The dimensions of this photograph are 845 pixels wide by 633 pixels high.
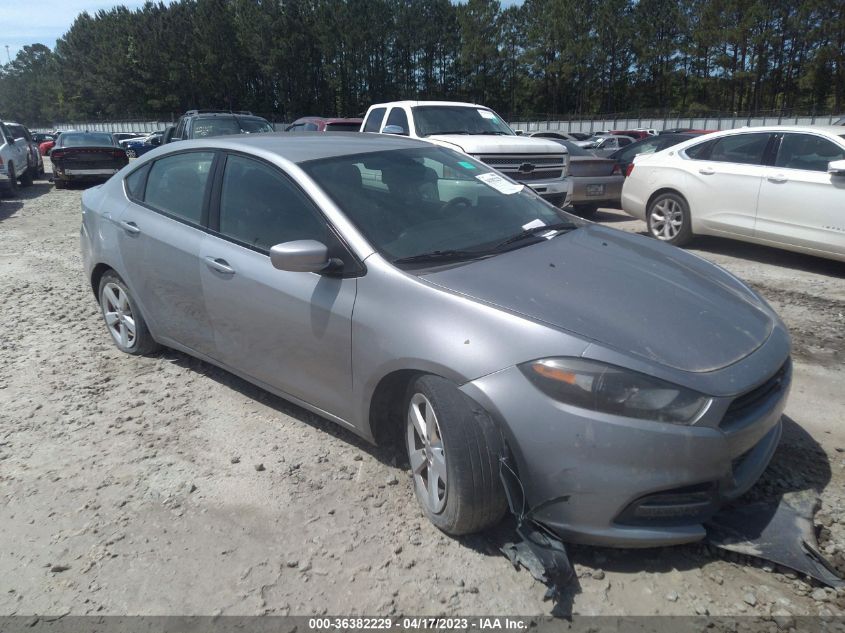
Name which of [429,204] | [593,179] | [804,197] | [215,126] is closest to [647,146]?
[593,179]

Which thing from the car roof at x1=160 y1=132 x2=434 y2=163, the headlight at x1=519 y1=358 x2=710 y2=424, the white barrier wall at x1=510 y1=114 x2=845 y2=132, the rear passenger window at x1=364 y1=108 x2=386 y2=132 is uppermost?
the car roof at x1=160 y1=132 x2=434 y2=163

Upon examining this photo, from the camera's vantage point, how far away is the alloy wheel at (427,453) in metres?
2.79

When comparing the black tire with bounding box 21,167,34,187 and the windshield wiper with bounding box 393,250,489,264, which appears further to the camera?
the black tire with bounding box 21,167,34,187

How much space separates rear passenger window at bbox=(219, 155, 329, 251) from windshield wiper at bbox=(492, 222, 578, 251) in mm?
915

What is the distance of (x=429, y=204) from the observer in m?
3.62

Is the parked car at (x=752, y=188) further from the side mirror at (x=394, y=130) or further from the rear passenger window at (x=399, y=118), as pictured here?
the rear passenger window at (x=399, y=118)

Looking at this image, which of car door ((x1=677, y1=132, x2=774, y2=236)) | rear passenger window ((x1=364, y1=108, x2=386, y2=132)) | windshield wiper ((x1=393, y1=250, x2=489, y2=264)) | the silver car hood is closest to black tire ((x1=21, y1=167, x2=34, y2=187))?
rear passenger window ((x1=364, y1=108, x2=386, y2=132))

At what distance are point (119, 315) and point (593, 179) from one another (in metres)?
Answer: 8.33

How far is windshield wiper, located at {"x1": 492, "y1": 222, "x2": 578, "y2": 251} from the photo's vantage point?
346 centimetres

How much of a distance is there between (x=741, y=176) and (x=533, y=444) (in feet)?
21.2

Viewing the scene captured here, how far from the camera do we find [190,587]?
2.63m

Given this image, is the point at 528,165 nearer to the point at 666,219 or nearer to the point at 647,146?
the point at 666,219

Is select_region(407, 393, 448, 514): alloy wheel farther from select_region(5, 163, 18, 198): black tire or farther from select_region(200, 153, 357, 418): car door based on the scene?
select_region(5, 163, 18, 198): black tire

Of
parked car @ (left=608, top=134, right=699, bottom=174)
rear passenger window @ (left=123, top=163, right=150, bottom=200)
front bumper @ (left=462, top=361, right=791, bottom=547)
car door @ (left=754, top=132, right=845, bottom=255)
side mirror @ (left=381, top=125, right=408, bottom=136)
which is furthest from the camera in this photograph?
parked car @ (left=608, top=134, right=699, bottom=174)
